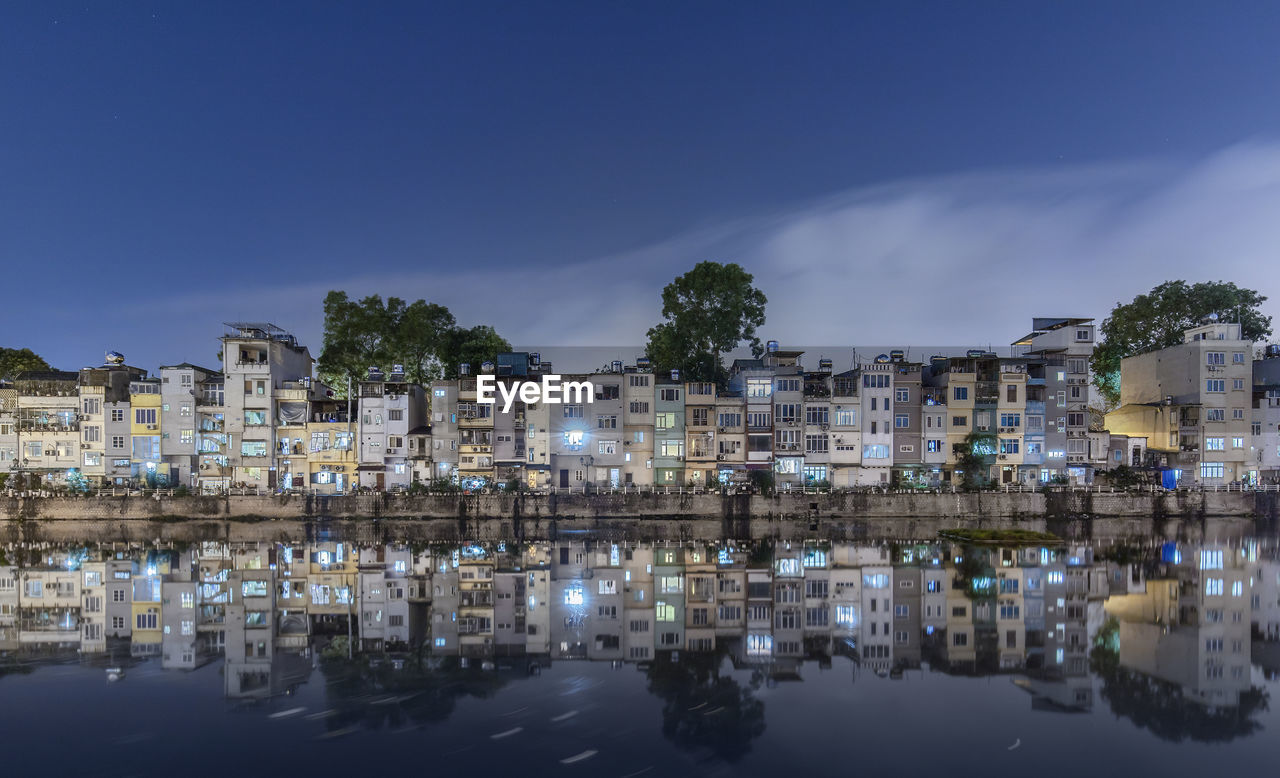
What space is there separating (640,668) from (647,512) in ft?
124

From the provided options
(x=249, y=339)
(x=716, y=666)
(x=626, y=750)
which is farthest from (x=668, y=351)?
(x=626, y=750)

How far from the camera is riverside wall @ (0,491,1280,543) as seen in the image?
57375 millimetres

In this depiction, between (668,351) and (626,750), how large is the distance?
59123 mm

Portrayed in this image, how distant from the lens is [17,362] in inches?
3002

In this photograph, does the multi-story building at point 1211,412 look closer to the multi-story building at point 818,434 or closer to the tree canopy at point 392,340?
the multi-story building at point 818,434

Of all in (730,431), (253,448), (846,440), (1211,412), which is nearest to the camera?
(253,448)

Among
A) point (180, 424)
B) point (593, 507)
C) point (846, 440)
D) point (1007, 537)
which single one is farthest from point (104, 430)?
point (1007, 537)

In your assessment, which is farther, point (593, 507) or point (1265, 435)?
point (1265, 435)

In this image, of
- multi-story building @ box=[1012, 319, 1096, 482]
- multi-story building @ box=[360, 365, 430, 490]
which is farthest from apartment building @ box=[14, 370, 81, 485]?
multi-story building @ box=[1012, 319, 1096, 482]

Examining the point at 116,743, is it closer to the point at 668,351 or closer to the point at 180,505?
the point at 180,505

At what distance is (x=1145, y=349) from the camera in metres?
78.6

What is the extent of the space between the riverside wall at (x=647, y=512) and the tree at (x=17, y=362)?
21.9 m

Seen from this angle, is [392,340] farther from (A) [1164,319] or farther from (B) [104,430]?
(A) [1164,319]

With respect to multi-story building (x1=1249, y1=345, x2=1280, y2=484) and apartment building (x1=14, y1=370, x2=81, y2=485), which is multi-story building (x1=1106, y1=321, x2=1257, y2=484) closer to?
multi-story building (x1=1249, y1=345, x2=1280, y2=484)
